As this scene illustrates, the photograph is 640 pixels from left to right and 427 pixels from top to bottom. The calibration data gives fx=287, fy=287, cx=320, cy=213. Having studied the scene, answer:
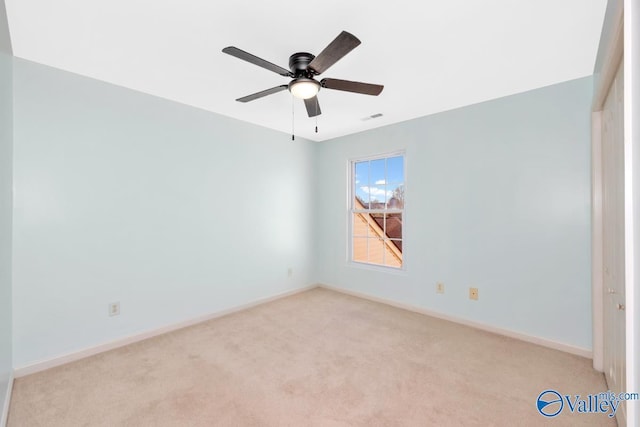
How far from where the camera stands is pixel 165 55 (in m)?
2.19

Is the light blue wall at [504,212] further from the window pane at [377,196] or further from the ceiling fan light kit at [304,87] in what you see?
the ceiling fan light kit at [304,87]

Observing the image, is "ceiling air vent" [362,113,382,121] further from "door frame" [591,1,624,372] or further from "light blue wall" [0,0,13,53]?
"light blue wall" [0,0,13,53]

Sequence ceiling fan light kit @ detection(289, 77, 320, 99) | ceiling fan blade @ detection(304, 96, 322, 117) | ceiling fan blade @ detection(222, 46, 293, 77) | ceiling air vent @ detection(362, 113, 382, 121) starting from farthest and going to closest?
ceiling air vent @ detection(362, 113, 382, 121), ceiling fan blade @ detection(304, 96, 322, 117), ceiling fan light kit @ detection(289, 77, 320, 99), ceiling fan blade @ detection(222, 46, 293, 77)

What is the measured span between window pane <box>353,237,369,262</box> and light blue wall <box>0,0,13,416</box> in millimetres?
3687

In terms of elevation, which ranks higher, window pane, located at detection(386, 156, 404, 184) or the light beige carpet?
window pane, located at detection(386, 156, 404, 184)

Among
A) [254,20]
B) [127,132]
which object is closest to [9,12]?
[127,132]

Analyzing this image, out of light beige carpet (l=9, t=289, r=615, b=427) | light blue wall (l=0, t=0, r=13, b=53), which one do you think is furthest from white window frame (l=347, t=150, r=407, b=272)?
light blue wall (l=0, t=0, r=13, b=53)

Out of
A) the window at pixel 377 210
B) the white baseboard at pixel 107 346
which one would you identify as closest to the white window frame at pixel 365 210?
the window at pixel 377 210

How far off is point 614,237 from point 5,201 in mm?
4039

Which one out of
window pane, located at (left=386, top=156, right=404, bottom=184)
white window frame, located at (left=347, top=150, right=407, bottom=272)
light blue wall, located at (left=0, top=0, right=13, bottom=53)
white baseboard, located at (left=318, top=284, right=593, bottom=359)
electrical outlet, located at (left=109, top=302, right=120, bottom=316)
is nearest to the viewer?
light blue wall, located at (left=0, top=0, right=13, bottom=53)

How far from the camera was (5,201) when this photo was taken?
1992 mm

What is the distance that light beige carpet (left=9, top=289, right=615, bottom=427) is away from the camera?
1.79 m

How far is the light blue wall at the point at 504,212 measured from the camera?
2.59 metres

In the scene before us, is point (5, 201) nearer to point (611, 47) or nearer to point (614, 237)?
point (611, 47)
